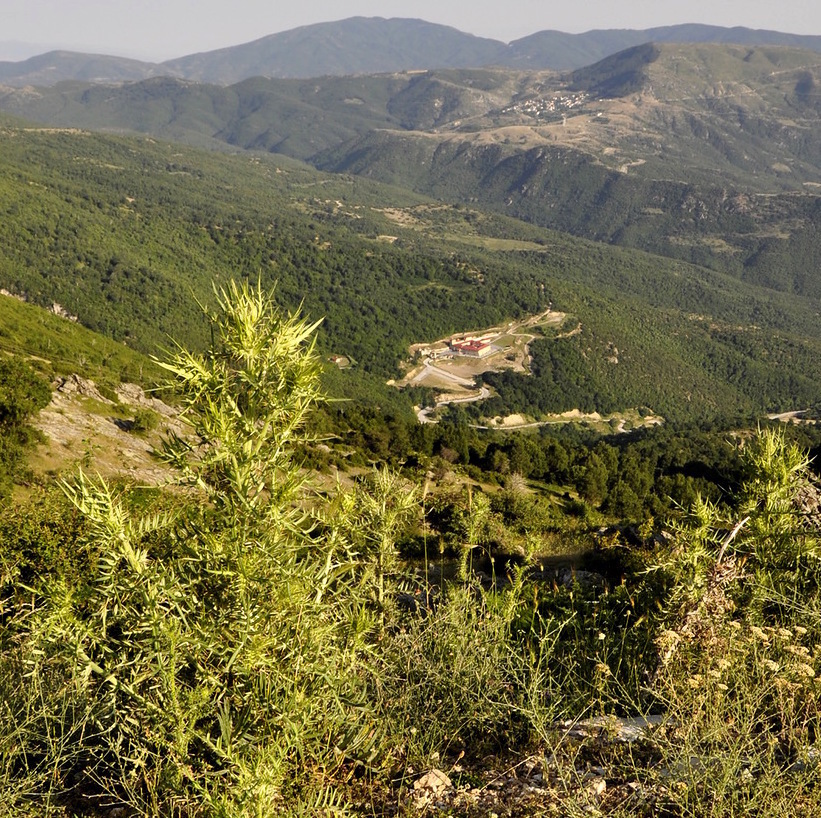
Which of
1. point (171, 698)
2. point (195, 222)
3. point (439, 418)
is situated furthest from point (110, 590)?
point (195, 222)

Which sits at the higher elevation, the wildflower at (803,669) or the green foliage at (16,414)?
the wildflower at (803,669)

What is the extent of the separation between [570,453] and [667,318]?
14880 cm

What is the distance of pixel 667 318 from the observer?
18512cm

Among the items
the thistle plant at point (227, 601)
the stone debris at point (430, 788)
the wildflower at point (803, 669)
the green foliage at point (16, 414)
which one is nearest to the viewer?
the thistle plant at point (227, 601)

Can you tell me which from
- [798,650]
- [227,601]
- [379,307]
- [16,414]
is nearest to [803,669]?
[798,650]

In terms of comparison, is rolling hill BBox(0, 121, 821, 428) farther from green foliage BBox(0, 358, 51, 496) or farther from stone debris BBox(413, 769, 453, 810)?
stone debris BBox(413, 769, 453, 810)

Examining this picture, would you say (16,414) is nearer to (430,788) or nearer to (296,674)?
(296,674)

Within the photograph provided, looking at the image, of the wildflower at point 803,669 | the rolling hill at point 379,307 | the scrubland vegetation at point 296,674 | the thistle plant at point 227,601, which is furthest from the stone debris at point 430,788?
the rolling hill at point 379,307

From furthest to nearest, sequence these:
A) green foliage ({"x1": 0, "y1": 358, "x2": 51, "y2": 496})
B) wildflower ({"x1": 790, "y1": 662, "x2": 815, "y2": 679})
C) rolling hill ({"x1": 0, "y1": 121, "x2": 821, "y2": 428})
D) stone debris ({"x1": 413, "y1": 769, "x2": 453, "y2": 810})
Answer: rolling hill ({"x1": 0, "y1": 121, "x2": 821, "y2": 428}) → green foliage ({"x1": 0, "y1": 358, "x2": 51, "y2": 496}) → wildflower ({"x1": 790, "y1": 662, "x2": 815, "y2": 679}) → stone debris ({"x1": 413, "y1": 769, "x2": 453, "y2": 810})

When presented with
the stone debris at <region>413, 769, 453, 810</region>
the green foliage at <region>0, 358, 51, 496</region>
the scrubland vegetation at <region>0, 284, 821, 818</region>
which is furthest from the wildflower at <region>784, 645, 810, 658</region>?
the green foliage at <region>0, 358, 51, 496</region>

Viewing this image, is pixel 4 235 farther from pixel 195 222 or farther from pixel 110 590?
pixel 110 590

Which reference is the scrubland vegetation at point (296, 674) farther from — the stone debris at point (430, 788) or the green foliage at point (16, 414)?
the green foliage at point (16, 414)

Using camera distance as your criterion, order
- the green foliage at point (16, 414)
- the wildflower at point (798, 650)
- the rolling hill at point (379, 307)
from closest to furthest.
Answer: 1. the wildflower at point (798, 650)
2. the green foliage at point (16, 414)
3. the rolling hill at point (379, 307)

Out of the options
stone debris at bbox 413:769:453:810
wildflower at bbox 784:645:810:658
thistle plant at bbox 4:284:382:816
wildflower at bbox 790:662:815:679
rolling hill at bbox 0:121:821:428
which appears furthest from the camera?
rolling hill at bbox 0:121:821:428
